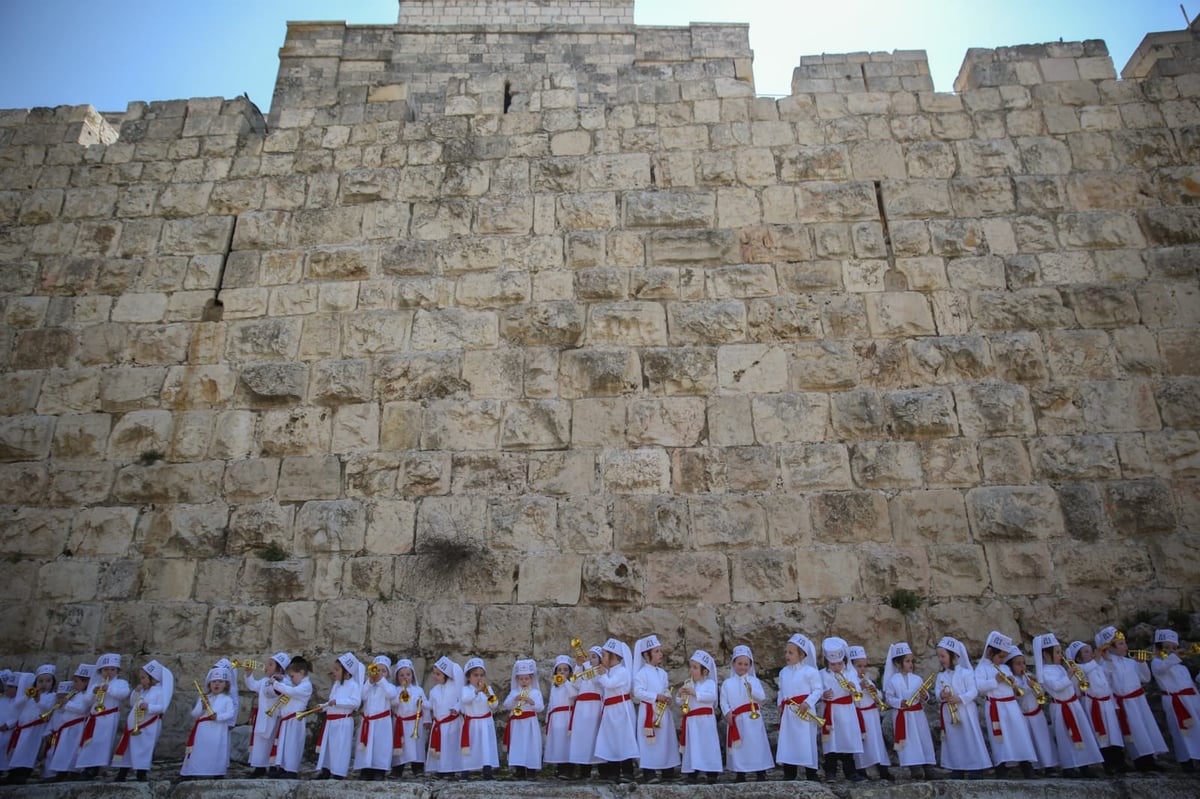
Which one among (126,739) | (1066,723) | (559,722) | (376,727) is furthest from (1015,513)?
(126,739)

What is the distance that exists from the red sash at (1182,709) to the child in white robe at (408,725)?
14.9ft

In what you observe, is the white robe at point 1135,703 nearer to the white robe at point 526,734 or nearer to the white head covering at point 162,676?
the white robe at point 526,734

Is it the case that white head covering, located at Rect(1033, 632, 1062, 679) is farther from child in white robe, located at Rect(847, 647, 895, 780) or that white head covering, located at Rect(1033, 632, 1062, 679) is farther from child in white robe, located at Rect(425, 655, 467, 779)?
child in white robe, located at Rect(425, 655, 467, 779)

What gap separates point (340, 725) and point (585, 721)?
5.04ft

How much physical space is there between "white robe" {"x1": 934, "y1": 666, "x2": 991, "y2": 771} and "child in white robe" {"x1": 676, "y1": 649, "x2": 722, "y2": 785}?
54.0 inches

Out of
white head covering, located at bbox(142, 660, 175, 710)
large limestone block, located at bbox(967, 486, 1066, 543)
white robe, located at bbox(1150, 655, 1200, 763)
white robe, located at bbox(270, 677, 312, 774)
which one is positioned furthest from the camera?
large limestone block, located at bbox(967, 486, 1066, 543)

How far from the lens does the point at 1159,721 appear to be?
5.12 meters

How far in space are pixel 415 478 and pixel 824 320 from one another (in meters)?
3.38

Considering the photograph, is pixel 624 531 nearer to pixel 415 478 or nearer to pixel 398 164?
pixel 415 478

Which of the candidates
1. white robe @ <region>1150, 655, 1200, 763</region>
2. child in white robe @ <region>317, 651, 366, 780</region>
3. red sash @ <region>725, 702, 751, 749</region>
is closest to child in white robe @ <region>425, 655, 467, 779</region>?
child in white robe @ <region>317, 651, 366, 780</region>

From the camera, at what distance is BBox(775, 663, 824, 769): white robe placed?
473cm

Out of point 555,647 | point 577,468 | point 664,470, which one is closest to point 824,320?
point 664,470

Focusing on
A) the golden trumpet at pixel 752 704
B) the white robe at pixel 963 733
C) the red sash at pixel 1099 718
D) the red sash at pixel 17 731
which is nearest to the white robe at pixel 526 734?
the golden trumpet at pixel 752 704

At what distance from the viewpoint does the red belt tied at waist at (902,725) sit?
15.8ft
